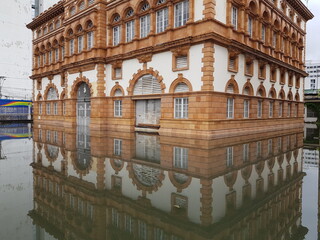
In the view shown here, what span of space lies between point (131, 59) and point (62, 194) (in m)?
15.7

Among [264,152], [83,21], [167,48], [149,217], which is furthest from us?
[83,21]

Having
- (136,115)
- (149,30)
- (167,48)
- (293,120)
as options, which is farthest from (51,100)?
(293,120)

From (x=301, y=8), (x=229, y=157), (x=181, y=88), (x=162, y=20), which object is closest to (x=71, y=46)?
(x=162, y=20)

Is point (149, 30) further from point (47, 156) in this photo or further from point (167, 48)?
point (47, 156)

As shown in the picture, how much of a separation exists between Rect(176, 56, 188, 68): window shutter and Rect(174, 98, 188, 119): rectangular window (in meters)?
2.18

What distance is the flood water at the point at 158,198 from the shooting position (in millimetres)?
3871

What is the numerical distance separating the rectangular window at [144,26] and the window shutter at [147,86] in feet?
10.9

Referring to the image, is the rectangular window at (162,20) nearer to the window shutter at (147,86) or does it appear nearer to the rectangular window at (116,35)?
the window shutter at (147,86)

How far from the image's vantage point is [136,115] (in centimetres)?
2022

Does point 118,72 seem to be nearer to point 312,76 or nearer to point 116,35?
point 116,35

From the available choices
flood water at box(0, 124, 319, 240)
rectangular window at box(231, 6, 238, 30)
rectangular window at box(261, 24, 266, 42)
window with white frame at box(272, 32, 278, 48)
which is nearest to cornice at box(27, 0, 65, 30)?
rectangular window at box(231, 6, 238, 30)

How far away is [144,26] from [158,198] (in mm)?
16556

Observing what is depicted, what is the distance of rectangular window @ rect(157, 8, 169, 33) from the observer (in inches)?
688

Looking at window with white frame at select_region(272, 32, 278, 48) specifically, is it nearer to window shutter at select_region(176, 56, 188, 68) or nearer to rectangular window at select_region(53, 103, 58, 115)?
window shutter at select_region(176, 56, 188, 68)
